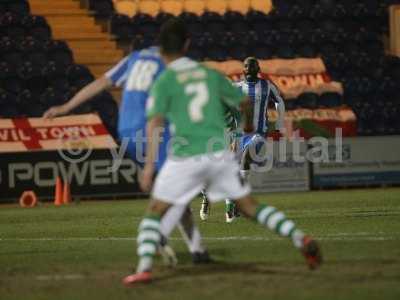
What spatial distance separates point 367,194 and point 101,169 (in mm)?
6264

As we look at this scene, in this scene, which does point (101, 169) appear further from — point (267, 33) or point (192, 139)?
point (192, 139)

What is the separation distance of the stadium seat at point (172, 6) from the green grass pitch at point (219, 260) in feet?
49.9

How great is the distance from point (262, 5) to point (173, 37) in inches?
989

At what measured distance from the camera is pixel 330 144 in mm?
25766

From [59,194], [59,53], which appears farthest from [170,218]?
[59,53]

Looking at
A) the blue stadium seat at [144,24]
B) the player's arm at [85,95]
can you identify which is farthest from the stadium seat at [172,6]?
the player's arm at [85,95]

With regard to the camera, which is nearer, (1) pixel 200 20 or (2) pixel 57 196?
(2) pixel 57 196

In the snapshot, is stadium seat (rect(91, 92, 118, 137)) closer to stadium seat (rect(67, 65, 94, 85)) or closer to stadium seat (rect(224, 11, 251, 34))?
stadium seat (rect(67, 65, 94, 85))

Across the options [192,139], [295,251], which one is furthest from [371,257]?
[192,139]

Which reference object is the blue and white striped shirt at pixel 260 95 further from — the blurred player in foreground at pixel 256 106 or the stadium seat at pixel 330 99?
the stadium seat at pixel 330 99

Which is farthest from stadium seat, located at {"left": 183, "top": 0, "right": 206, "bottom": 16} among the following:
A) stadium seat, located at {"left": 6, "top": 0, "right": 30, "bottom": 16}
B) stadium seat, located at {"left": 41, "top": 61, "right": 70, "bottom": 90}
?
stadium seat, located at {"left": 41, "top": 61, "right": 70, "bottom": 90}

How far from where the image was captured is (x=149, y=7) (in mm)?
32094

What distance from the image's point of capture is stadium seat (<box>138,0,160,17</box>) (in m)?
32.0

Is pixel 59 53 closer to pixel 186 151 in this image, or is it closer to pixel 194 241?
pixel 194 241
